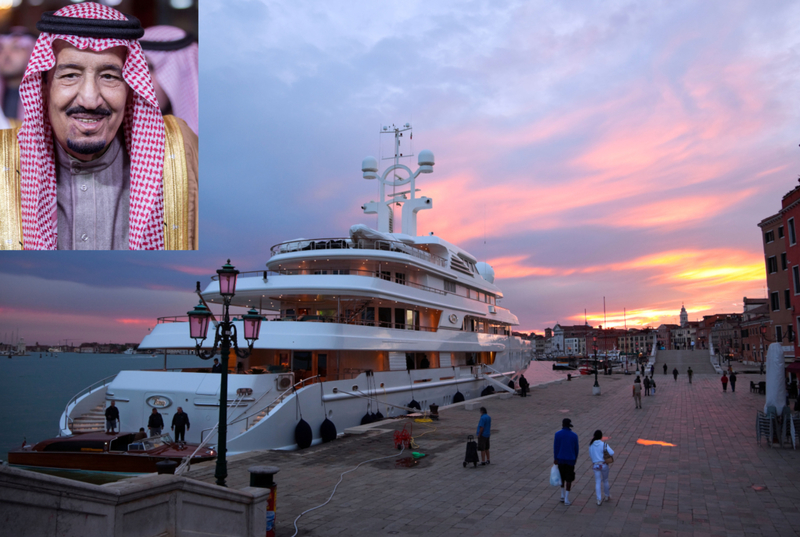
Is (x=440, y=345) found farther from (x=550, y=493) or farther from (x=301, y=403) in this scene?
(x=550, y=493)

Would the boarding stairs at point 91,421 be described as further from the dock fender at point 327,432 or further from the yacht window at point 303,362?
the dock fender at point 327,432

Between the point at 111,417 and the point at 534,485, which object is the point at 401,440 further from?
the point at 111,417

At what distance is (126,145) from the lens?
56.1 feet

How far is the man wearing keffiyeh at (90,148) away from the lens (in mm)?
16078

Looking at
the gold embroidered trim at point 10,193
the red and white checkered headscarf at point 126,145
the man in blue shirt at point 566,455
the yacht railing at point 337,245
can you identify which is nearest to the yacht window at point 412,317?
the yacht railing at point 337,245

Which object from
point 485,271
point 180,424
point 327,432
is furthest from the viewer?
point 485,271

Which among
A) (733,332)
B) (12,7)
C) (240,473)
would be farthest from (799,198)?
(733,332)

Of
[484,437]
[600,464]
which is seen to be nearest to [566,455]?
[600,464]

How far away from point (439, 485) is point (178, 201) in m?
13.3

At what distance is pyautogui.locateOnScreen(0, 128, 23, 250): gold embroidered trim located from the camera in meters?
15.8

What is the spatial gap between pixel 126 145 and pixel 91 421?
9087 millimetres

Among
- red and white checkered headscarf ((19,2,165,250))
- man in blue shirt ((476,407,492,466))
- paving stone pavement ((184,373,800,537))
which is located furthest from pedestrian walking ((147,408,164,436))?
man in blue shirt ((476,407,492,466))

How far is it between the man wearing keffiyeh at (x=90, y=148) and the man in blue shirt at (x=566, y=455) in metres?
14.0

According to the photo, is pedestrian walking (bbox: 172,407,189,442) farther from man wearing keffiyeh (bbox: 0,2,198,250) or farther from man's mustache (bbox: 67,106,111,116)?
man's mustache (bbox: 67,106,111,116)
